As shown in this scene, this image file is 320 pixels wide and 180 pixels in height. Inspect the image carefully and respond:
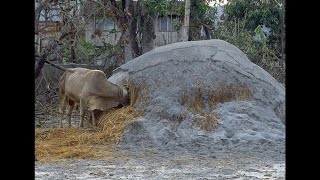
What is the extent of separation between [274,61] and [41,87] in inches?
323

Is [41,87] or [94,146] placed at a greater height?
[41,87]

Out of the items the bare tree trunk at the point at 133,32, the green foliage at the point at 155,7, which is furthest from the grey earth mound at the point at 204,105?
the green foliage at the point at 155,7

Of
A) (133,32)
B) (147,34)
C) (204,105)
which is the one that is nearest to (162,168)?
(204,105)

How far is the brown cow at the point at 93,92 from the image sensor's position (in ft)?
45.5

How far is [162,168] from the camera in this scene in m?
9.47

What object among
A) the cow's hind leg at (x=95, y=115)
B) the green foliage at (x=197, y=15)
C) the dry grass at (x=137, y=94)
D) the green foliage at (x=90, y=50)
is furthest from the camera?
the green foliage at (x=197, y=15)

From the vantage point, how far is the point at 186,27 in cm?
1992

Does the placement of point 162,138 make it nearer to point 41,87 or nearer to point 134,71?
point 134,71

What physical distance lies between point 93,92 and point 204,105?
256cm

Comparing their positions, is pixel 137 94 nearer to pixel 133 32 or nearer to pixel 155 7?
pixel 133 32

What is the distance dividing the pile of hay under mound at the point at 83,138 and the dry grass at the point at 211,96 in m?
1.07

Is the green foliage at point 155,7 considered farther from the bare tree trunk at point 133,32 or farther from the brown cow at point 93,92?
the brown cow at point 93,92
